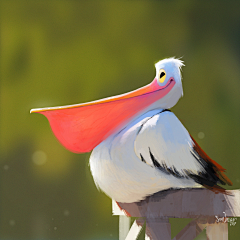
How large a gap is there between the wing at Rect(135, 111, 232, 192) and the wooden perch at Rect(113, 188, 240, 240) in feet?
0.08

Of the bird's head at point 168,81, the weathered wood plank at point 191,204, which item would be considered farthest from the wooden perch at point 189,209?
the bird's head at point 168,81

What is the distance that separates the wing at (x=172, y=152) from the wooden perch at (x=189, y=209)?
0.03m

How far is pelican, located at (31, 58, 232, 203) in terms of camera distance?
0.58 meters

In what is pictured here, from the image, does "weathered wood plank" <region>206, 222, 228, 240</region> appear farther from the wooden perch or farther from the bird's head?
the bird's head

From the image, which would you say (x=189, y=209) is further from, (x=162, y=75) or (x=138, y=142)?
(x=162, y=75)

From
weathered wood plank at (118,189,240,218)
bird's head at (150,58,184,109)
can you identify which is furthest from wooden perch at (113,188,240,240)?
bird's head at (150,58,184,109)

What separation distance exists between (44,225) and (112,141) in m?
1.16

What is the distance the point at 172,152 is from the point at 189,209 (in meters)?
0.11

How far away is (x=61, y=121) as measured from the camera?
643mm

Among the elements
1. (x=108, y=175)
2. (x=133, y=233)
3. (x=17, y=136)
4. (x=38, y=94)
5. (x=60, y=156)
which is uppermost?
(x=38, y=94)

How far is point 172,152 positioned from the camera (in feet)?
1.97

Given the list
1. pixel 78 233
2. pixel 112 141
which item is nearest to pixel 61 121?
pixel 112 141

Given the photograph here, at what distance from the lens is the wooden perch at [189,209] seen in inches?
22.1

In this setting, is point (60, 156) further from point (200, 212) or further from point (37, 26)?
point (200, 212)
